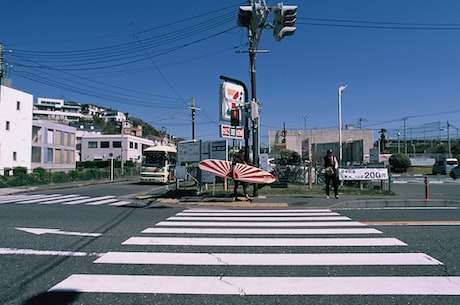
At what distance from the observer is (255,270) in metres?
4.36

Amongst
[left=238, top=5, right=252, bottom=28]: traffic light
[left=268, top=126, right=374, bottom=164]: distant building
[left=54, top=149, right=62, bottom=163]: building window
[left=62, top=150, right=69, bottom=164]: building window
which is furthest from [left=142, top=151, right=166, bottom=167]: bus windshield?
[left=62, top=150, right=69, bottom=164]: building window

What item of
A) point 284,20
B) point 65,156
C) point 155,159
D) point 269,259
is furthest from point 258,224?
point 65,156

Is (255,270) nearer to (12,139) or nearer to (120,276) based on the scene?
(120,276)

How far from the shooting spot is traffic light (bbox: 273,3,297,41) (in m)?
10.1

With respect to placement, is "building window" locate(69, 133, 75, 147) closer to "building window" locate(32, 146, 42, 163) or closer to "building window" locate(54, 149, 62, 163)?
"building window" locate(54, 149, 62, 163)

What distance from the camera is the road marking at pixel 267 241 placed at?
5719 mm

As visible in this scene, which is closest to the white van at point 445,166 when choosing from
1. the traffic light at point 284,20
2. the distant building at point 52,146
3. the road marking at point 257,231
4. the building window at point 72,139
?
the traffic light at point 284,20

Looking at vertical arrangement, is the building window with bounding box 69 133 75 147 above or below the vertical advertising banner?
above

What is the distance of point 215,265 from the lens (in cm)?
458

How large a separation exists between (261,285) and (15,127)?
149 ft

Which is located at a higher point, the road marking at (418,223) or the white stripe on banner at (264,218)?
the road marking at (418,223)

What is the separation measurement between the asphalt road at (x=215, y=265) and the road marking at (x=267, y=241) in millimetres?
19

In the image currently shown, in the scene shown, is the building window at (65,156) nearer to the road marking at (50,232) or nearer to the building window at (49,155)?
the building window at (49,155)

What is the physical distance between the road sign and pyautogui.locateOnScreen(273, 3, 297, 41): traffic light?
13.3 feet
